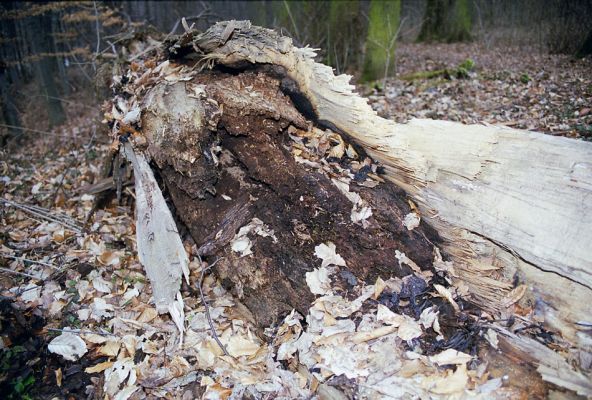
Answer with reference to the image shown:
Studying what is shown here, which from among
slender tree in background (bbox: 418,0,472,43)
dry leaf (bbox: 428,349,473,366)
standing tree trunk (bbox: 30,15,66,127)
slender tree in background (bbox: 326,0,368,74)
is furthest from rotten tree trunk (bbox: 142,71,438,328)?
slender tree in background (bbox: 418,0,472,43)

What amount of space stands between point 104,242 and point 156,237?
3.10 ft

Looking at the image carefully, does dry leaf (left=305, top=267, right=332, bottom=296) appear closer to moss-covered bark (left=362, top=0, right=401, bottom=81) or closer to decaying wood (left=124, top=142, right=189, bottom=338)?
decaying wood (left=124, top=142, right=189, bottom=338)

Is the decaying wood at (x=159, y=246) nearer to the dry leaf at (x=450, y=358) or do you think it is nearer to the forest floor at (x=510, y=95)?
the dry leaf at (x=450, y=358)

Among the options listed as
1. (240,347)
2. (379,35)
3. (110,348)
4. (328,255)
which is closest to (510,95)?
(379,35)

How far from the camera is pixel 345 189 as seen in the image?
8.69ft

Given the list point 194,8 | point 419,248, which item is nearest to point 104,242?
point 419,248

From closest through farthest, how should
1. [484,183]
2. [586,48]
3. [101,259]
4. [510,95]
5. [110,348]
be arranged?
[484,183], [110,348], [101,259], [510,95], [586,48]

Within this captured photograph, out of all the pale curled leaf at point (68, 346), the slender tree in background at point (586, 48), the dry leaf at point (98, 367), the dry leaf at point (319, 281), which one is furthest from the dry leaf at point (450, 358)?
the slender tree in background at point (586, 48)

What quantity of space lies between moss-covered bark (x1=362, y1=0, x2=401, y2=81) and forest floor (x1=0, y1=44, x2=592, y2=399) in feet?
3.76

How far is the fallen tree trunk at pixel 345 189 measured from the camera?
2080mm

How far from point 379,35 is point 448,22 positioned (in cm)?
573

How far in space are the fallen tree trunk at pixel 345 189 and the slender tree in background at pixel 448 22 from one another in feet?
34.1

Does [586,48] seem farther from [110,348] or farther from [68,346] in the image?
[68,346]

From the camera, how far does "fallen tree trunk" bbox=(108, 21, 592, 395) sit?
6.82ft
